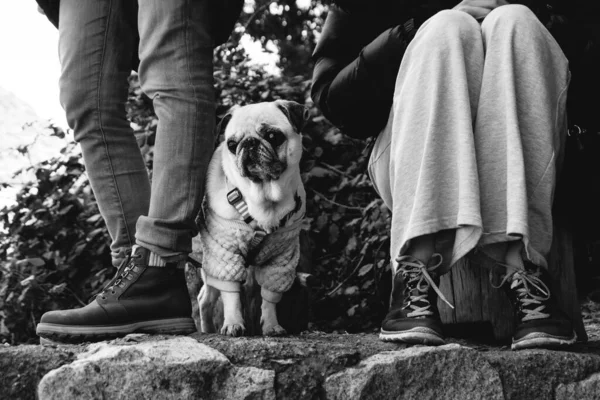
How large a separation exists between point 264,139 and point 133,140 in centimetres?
48

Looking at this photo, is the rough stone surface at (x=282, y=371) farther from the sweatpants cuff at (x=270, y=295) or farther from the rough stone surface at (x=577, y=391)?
the sweatpants cuff at (x=270, y=295)

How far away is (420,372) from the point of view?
6.11ft

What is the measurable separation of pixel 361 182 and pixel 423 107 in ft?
7.52

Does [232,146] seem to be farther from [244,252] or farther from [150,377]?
[150,377]

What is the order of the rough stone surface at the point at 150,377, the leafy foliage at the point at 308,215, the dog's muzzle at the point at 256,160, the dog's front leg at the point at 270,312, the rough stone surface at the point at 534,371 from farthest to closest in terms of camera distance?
the leafy foliage at the point at 308,215
the dog's front leg at the point at 270,312
the dog's muzzle at the point at 256,160
the rough stone surface at the point at 534,371
the rough stone surface at the point at 150,377

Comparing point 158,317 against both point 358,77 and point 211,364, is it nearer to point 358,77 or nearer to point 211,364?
point 211,364

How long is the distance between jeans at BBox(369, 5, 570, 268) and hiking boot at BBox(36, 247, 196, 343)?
2.34ft

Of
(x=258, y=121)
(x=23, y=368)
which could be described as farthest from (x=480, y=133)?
(x=23, y=368)

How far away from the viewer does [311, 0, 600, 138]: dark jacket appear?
243 cm

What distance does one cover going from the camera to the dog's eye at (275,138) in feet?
8.03

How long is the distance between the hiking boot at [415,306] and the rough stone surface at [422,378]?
6cm

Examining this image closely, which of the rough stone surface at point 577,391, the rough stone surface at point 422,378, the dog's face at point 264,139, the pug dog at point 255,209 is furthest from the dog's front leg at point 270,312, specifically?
the rough stone surface at point 577,391

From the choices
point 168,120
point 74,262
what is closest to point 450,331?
point 168,120

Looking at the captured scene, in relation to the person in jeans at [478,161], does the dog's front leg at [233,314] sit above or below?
below
